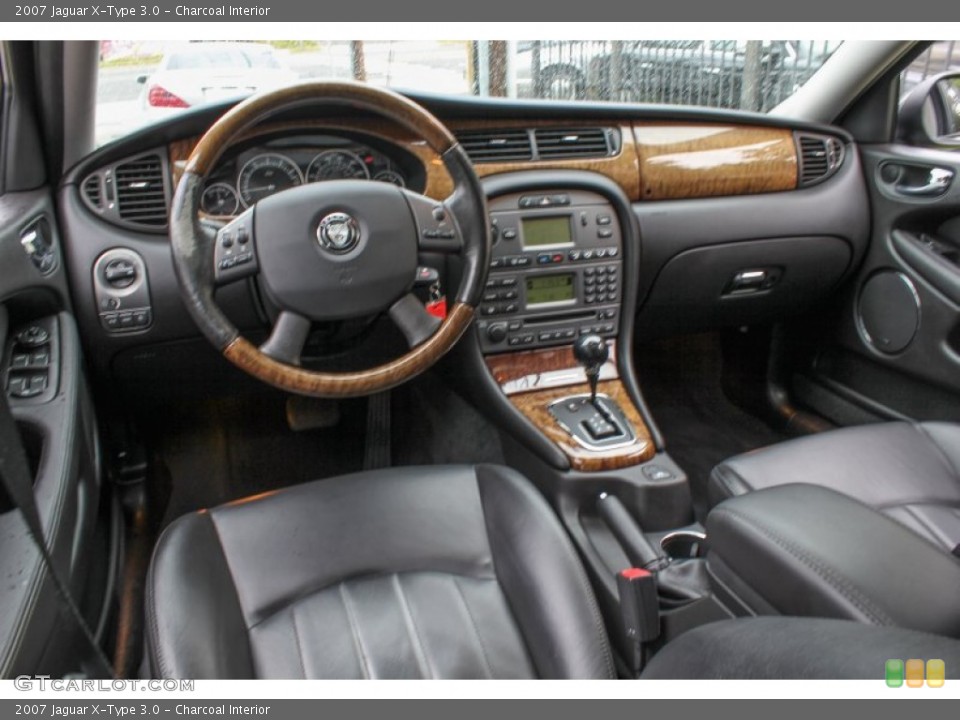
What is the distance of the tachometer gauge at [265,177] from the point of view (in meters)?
1.62

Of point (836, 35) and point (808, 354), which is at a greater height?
point (836, 35)

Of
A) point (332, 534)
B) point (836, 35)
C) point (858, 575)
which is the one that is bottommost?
point (332, 534)

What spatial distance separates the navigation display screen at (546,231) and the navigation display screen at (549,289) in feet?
0.25

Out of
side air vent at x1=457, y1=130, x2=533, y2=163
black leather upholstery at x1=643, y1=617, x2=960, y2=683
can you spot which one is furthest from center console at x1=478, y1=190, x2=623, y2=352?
black leather upholstery at x1=643, y1=617, x2=960, y2=683

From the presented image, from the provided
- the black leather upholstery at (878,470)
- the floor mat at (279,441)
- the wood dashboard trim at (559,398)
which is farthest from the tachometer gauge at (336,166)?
the black leather upholstery at (878,470)

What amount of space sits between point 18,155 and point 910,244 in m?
2.04

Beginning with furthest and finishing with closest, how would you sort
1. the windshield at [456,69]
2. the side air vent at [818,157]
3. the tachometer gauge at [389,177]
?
the side air vent at [818,157]
the tachometer gauge at [389,177]
the windshield at [456,69]

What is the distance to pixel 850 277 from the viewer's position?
227 cm

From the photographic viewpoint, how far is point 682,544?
154 centimetres

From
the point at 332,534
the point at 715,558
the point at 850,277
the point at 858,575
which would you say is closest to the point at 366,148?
the point at 332,534

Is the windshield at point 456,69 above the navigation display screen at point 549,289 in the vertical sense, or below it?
above

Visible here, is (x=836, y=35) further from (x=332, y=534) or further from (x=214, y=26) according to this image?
(x=332, y=534)

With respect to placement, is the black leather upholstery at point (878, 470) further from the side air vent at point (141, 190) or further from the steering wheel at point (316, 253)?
the side air vent at point (141, 190)

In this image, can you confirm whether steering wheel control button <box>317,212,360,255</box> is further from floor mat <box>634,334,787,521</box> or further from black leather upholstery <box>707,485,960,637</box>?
floor mat <box>634,334,787,521</box>
